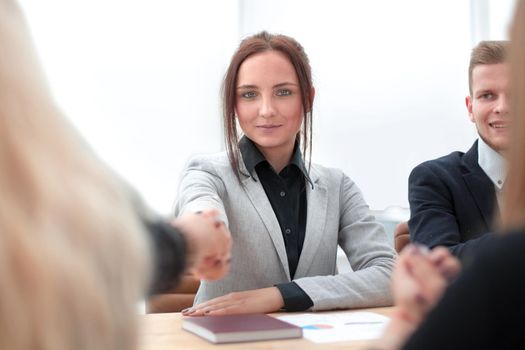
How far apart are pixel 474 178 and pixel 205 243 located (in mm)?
1607

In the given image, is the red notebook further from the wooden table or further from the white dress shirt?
the white dress shirt

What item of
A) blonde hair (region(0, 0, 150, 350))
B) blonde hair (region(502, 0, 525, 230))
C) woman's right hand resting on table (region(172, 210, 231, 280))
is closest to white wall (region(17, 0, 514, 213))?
woman's right hand resting on table (region(172, 210, 231, 280))

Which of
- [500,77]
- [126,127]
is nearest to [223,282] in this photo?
[500,77]

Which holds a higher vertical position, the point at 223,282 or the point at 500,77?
the point at 500,77

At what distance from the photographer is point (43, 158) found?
2.87ft

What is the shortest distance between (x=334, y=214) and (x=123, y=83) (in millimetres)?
1720

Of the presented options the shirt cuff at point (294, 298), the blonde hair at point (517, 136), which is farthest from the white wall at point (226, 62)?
the blonde hair at point (517, 136)

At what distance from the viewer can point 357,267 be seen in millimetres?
2586

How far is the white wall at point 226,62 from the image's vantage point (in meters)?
3.88

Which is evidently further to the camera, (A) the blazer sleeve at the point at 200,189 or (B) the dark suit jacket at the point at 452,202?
(B) the dark suit jacket at the point at 452,202

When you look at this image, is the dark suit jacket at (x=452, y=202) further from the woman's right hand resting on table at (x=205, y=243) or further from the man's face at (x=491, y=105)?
the woman's right hand resting on table at (x=205, y=243)

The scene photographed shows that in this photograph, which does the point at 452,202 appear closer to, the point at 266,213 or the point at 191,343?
the point at 266,213

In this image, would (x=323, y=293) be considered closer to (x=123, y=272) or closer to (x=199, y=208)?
(x=199, y=208)

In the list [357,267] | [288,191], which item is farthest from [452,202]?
[288,191]
